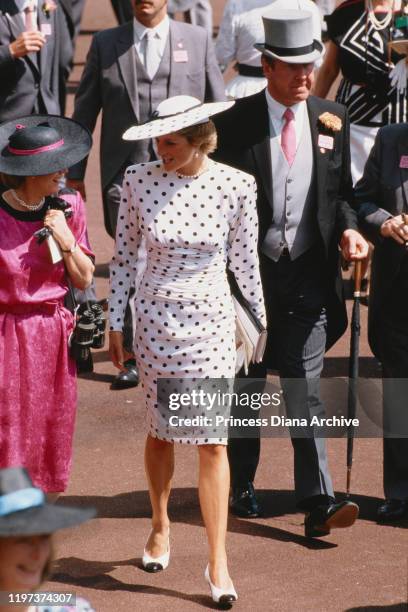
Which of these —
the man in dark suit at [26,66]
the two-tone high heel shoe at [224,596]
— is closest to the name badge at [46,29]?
the man in dark suit at [26,66]

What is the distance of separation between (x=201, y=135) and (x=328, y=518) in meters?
1.76

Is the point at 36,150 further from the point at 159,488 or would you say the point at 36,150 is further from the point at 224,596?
the point at 224,596

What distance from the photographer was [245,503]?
6.93 meters

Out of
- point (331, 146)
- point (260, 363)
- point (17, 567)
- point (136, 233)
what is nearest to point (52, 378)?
point (136, 233)

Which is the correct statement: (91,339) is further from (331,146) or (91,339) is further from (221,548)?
(331,146)

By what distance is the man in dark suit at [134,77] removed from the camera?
861 centimetres

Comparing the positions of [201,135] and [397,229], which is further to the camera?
[397,229]

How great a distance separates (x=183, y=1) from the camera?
13.3m

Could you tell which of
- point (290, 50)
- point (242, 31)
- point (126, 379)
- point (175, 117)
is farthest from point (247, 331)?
point (242, 31)

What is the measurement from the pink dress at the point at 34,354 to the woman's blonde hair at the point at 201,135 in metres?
0.56

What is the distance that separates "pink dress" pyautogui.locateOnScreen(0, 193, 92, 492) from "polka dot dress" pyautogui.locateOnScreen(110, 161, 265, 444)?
31 centimetres

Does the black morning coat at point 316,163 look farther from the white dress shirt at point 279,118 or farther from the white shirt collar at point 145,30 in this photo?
the white shirt collar at point 145,30

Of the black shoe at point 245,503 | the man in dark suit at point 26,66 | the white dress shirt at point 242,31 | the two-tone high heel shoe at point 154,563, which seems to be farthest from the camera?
the white dress shirt at point 242,31

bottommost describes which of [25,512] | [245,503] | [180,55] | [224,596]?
[245,503]
